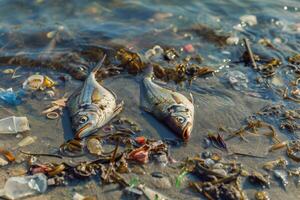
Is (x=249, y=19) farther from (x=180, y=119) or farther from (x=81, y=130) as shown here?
(x=81, y=130)

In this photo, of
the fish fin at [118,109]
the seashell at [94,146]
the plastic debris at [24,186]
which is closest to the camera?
the plastic debris at [24,186]

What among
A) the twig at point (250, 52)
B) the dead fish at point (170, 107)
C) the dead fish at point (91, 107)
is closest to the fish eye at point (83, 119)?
the dead fish at point (91, 107)

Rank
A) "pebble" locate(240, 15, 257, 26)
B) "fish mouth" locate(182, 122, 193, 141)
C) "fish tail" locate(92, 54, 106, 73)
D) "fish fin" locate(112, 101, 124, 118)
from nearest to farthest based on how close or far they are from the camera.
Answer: "fish mouth" locate(182, 122, 193, 141) < "fish fin" locate(112, 101, 124, 118) < "fish tail" locate(92, 54, 106, 73) < "pebble" locate(240, 15, 257, 26)

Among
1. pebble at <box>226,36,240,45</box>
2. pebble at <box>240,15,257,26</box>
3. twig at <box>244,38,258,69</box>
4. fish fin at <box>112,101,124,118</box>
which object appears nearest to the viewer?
fish fin at <box>112,101,124,118</box>

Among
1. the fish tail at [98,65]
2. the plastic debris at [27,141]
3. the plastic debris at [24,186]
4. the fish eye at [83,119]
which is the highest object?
the fish eye at [83,119]

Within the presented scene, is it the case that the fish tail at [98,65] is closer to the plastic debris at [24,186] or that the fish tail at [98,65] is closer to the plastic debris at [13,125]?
the plastic debris at [13,125]

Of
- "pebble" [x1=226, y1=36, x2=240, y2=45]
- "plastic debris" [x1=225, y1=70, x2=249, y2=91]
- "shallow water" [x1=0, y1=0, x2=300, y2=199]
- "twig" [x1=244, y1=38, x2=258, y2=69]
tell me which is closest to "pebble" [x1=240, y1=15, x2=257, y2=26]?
"shallow water" [x1=0, y1=0, x2=300, y2=199]

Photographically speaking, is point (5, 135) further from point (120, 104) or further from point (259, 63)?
point (259, 63)

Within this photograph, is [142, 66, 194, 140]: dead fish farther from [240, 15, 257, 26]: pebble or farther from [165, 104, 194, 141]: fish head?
[240, 15, 257, 26]: pebble
